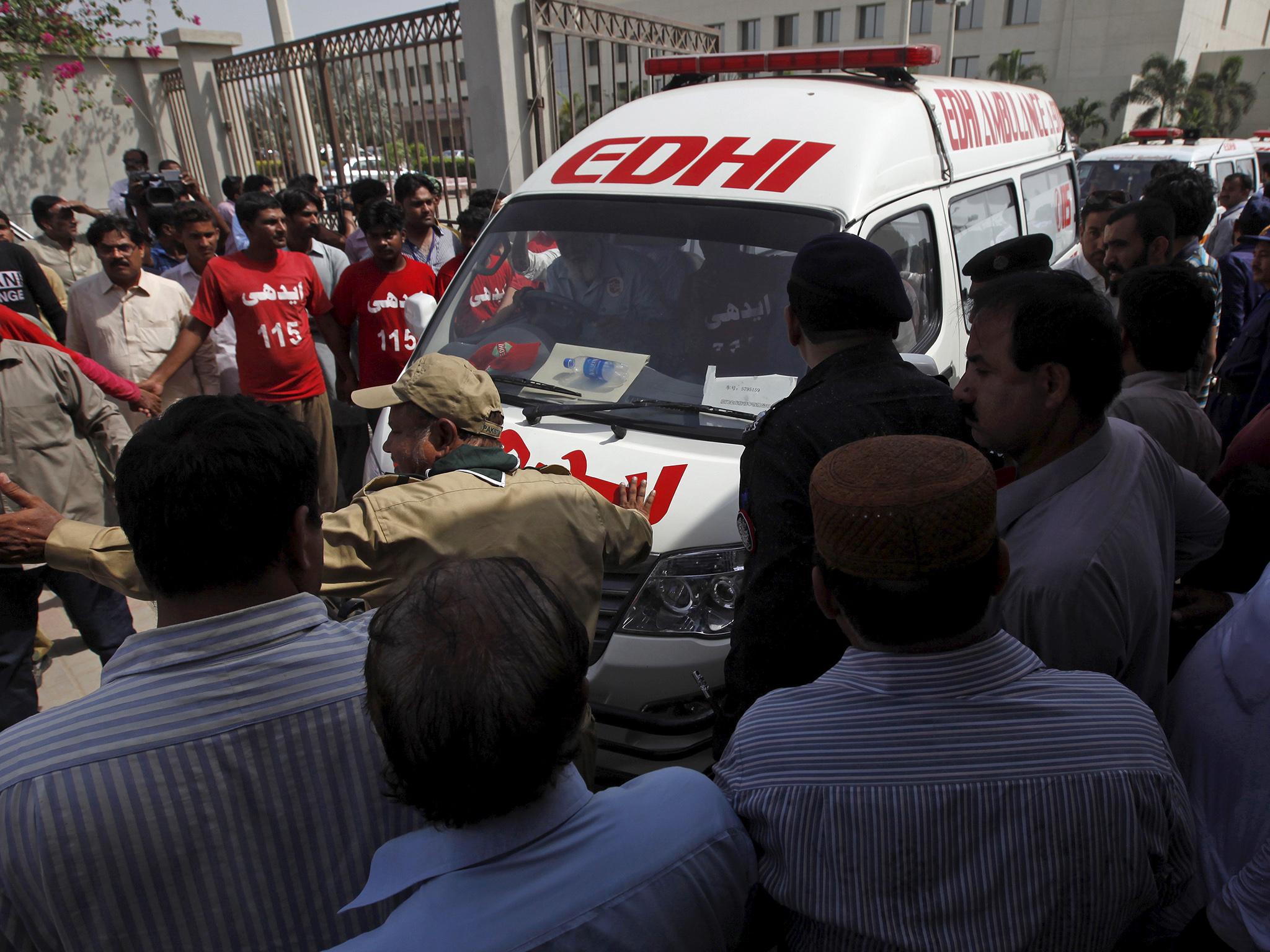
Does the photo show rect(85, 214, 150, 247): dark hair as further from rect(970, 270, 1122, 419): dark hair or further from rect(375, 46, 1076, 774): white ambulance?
rect(970, 270, 1122, 419): dark hair

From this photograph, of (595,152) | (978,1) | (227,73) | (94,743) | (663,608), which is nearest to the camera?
(94,743)

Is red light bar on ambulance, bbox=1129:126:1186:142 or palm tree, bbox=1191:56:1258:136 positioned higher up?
palm tree, bbox=1191:56:1258:136

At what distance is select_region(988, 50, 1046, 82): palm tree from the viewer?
38.2 metres

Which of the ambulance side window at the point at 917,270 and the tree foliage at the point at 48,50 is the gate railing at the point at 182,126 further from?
the ambulance side window at the point at 917,270

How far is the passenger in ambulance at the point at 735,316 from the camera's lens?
2887 millimetres

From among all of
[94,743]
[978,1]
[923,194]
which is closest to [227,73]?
[923,194]

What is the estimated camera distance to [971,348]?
1.84 m

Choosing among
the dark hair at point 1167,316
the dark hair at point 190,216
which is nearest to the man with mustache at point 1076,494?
the dark hair at point 1167,316

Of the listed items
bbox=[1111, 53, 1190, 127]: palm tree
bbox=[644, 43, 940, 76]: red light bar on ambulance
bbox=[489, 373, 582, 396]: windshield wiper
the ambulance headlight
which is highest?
bbox=[1111, 53, 1190, 127]: palm tree

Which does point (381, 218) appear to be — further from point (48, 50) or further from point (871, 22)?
point (871, 22)

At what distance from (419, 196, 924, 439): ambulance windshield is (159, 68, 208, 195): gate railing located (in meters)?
9.74

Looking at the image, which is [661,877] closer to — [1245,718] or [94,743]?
[94,743]

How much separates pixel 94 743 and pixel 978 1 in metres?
51.7

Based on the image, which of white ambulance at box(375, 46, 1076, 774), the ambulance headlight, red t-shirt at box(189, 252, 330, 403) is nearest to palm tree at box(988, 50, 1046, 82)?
white ambulance at box(375, 46, 1076, 774)
